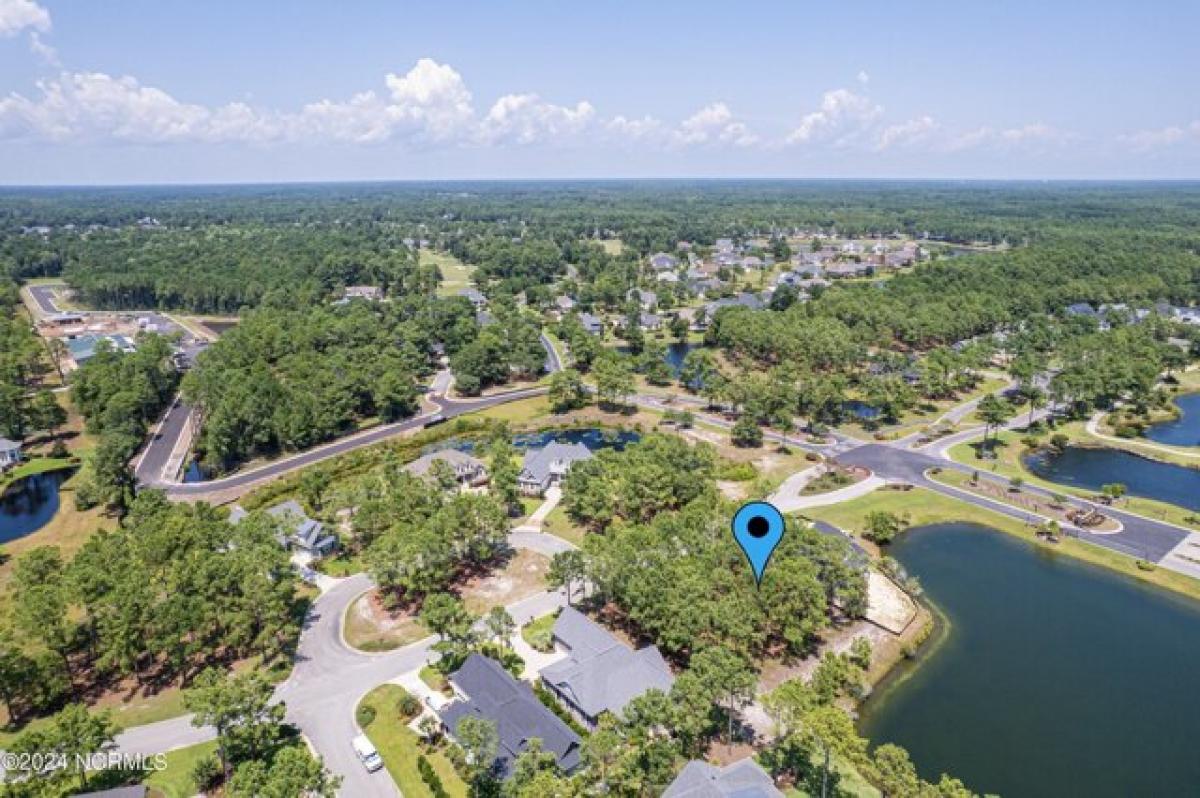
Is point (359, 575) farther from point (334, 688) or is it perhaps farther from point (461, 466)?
point (461, 466)

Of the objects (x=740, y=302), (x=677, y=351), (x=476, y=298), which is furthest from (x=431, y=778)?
(x=476, y=298)

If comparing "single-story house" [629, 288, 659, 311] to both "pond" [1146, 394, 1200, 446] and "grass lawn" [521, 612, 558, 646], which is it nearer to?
"pond" [1146, 394, 1200, 446]

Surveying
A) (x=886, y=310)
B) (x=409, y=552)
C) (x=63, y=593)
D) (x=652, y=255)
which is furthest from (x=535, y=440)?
(x=652, y=255)

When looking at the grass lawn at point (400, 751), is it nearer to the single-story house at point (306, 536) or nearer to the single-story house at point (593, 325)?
the single-story house at point (306, 536)

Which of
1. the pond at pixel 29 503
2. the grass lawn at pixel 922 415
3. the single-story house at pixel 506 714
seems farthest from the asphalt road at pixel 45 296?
the grass lawn at pixel 922 415

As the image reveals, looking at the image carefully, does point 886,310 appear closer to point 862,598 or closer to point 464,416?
point 464,416

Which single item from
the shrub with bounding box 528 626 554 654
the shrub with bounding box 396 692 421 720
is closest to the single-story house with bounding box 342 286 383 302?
the shrub with bounding box 528 626 554 654
